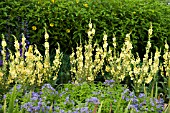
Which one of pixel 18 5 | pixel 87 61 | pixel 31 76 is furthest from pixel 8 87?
pixel 18 5

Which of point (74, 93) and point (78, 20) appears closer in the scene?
point (74, 93)

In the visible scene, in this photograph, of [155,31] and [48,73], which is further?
[155,31]

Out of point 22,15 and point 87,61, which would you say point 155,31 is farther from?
point 22,15

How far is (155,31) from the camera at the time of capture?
5648mm

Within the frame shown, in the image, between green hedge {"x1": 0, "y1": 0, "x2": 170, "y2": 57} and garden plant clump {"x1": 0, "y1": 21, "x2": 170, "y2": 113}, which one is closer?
garden plant clump {"x1": 0, "y1": 21, "x2": 170, "y2": 113}

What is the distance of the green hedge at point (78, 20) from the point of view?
17.3 ft

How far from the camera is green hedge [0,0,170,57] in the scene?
5.27 meters

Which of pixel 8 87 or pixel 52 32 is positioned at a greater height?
pixel 52 32

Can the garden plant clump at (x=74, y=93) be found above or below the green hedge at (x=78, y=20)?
below

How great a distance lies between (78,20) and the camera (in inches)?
214

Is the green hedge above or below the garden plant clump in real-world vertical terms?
above

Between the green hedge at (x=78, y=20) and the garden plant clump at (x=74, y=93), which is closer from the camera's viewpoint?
the garden plant clump at (x=74, y=93)

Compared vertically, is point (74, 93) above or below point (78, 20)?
below

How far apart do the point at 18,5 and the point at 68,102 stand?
6.85 feet
